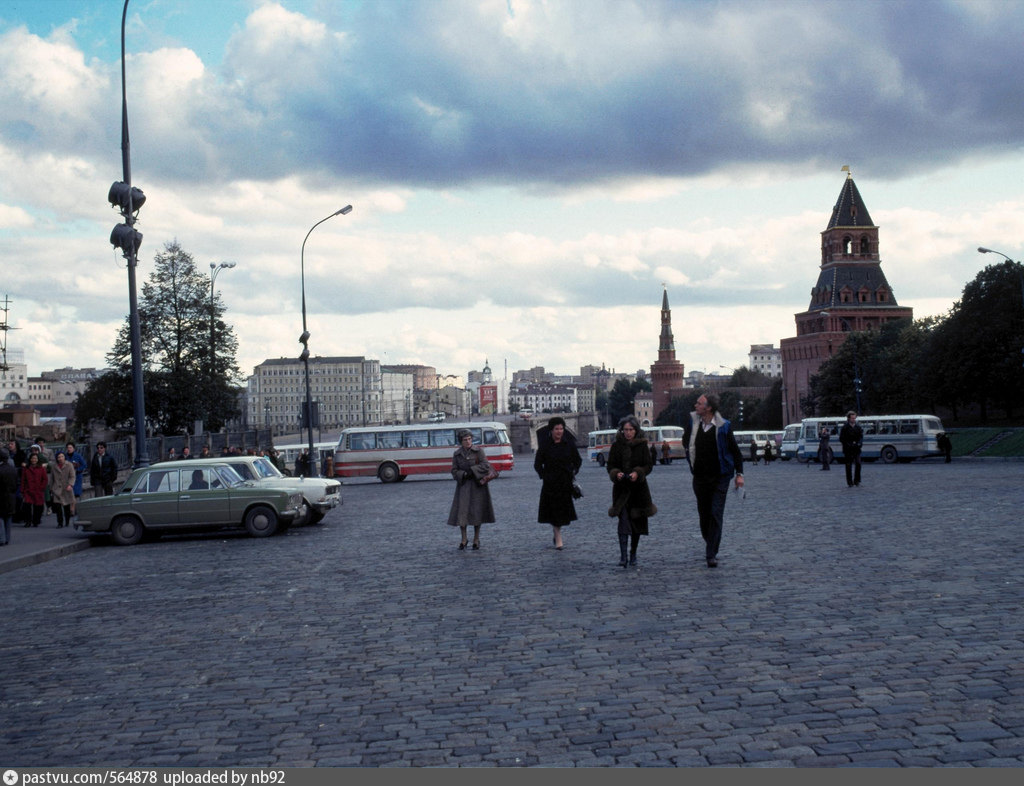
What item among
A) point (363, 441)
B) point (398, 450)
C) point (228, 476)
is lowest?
point (398, 450)

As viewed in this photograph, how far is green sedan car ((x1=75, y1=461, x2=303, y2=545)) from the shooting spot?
67.3 feet

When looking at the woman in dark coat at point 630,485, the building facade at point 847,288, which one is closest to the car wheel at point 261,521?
the woman in dark coat at point 630,485

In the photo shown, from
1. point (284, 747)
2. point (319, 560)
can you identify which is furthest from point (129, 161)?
point (284, 747)

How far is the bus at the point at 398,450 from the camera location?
48688 mm

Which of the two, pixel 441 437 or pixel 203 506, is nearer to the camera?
pixel 203 506

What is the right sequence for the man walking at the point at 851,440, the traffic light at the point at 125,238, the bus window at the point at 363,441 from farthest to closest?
the bus window at the point at 363,441
the man walking at the point at 851,440
the traffic light at the point at 125,238

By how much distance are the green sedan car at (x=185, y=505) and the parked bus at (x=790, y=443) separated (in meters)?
50.6

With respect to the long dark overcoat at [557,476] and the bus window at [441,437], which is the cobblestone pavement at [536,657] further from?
the bus window at [441,437]

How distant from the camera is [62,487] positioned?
24.1 metres

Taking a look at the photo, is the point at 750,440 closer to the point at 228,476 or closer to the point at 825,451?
the point at 825,451

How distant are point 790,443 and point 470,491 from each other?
55392 mm

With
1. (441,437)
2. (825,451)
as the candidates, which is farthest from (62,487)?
(825,451)

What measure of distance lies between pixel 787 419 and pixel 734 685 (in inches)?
5616

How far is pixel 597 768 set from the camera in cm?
540
